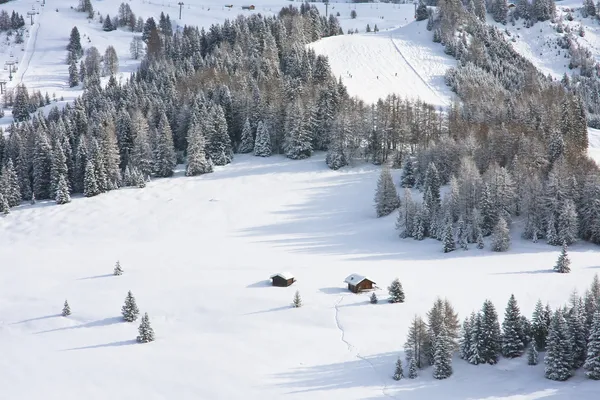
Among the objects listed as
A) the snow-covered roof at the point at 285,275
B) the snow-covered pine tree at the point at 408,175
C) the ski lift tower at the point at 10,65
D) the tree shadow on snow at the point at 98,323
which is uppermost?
the ski lift tower at the point at 10,65

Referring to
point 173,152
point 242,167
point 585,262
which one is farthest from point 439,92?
point 585,262

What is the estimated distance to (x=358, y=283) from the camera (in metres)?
55.2

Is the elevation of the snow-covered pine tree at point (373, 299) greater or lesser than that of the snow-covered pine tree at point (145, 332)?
greater

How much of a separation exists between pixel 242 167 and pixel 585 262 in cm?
5391

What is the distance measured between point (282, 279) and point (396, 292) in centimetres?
1064

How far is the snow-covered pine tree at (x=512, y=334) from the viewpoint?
Answer: 42.6m

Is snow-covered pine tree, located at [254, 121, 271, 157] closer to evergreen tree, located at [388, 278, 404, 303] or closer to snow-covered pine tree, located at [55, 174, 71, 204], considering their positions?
snow-covered pine tree, located at [55, 174, 71, 204]

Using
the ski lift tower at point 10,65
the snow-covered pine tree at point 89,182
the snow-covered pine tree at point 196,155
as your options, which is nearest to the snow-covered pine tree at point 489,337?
the snow-covered pine tree at point 196,155

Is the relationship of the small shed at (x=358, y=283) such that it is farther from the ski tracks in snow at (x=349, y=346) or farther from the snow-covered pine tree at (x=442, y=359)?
the snow-covered pine tree at (x=442, y=359)

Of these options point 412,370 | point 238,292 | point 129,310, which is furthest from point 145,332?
point 412,370

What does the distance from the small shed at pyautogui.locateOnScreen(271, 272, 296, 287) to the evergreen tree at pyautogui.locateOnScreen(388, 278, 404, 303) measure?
9.56 m

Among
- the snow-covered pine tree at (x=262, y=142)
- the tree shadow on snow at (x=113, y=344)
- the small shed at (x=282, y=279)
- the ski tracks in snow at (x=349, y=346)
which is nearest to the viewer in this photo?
the ski tracks in snow at (x=349, y=346)

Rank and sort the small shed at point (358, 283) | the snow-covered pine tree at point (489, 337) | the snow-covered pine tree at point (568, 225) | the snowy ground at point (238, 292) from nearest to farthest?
the snowy ground at point (238, 292), the snow-covered pine tree at point (489, 337), the small shed at point (358, 283), the snow-covered pine tree at point (568, 225)

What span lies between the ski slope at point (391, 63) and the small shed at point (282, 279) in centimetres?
6424
